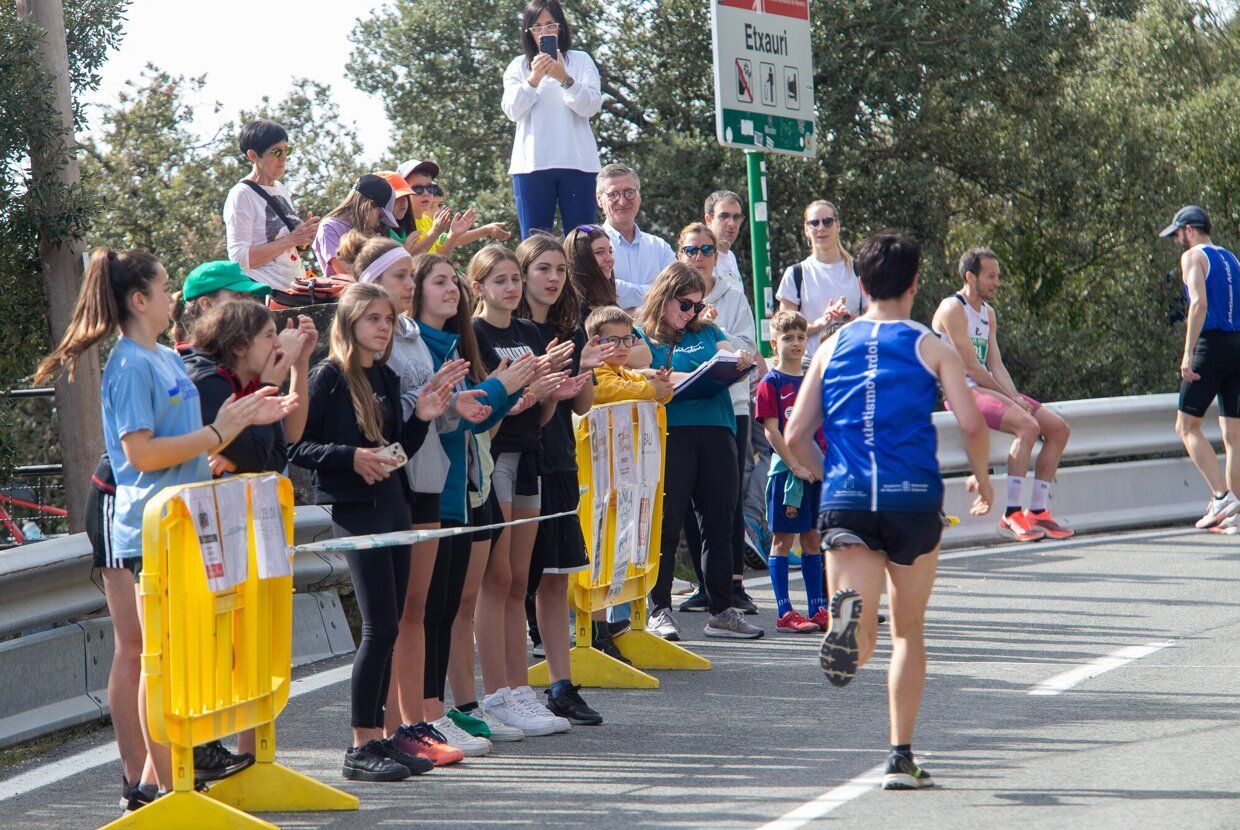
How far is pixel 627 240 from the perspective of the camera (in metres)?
10.8

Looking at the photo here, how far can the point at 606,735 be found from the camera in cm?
727

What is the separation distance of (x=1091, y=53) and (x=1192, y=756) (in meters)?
20.7

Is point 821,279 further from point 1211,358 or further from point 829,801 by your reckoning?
point 829,801

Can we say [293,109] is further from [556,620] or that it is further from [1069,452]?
[556,620]

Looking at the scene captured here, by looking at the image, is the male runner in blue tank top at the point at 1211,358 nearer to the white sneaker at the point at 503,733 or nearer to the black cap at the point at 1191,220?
the black cap at the point at 1191,220

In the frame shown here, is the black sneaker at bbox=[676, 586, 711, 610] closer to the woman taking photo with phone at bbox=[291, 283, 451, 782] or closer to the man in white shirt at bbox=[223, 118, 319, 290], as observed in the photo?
the man in white shirt at bbox=[223, 118, 319, 290]

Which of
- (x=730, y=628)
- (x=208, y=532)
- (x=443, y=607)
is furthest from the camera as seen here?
(x=730, y=628)

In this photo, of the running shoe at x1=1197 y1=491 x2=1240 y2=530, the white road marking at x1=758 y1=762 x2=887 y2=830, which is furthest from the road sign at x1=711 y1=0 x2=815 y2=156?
the white road marking at x1=758 y1=762 x2=887 y2=830

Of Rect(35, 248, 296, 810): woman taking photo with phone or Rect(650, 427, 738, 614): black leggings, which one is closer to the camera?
Rect(35, 248, 296, 810): woman taking photo with phone

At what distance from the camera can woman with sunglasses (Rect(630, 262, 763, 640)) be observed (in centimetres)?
933

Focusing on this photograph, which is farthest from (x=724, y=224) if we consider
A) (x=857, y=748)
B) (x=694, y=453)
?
(x=857, y=748)

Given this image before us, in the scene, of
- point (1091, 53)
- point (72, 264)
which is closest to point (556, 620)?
point (72, 264)

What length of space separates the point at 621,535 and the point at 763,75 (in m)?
5.04

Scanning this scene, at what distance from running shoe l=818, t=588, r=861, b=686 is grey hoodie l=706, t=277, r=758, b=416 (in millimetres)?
4617
